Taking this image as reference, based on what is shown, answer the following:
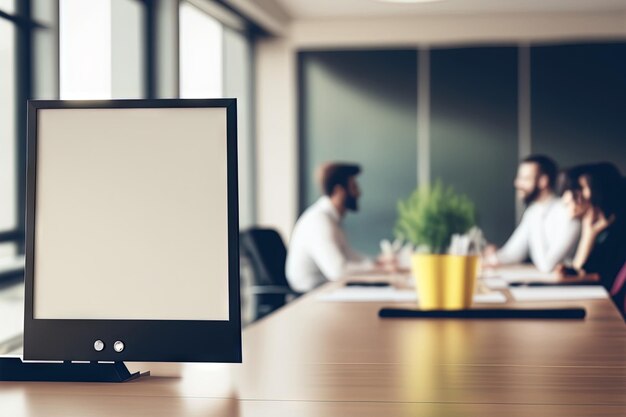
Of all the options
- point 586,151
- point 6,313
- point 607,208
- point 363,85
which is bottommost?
point 6,313

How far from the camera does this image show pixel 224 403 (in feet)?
4.08

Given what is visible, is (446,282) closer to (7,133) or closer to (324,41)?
(7,133)

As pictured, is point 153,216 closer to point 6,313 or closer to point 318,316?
point 318,316

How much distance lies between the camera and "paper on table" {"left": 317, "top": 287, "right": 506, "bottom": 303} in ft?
8.61

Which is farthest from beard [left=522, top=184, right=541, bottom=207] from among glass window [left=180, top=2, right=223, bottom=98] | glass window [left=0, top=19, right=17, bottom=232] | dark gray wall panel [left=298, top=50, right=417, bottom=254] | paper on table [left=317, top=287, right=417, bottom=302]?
glass window [left=0, top=19, right=17, bottom=232]

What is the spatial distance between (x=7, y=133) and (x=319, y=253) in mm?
1678

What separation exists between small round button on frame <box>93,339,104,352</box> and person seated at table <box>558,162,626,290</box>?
2826 mm

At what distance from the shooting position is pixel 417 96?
23.6 ft

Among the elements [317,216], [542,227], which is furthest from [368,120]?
[317,216]

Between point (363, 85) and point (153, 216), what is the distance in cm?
599

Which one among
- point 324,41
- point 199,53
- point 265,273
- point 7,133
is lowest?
point 265,273

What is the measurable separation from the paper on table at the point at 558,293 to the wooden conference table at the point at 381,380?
23.8 inches

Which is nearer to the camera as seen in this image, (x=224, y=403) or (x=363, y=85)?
(x=224, y=403)

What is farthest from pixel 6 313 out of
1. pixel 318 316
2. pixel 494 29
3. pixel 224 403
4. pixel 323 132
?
pixel 494 29
